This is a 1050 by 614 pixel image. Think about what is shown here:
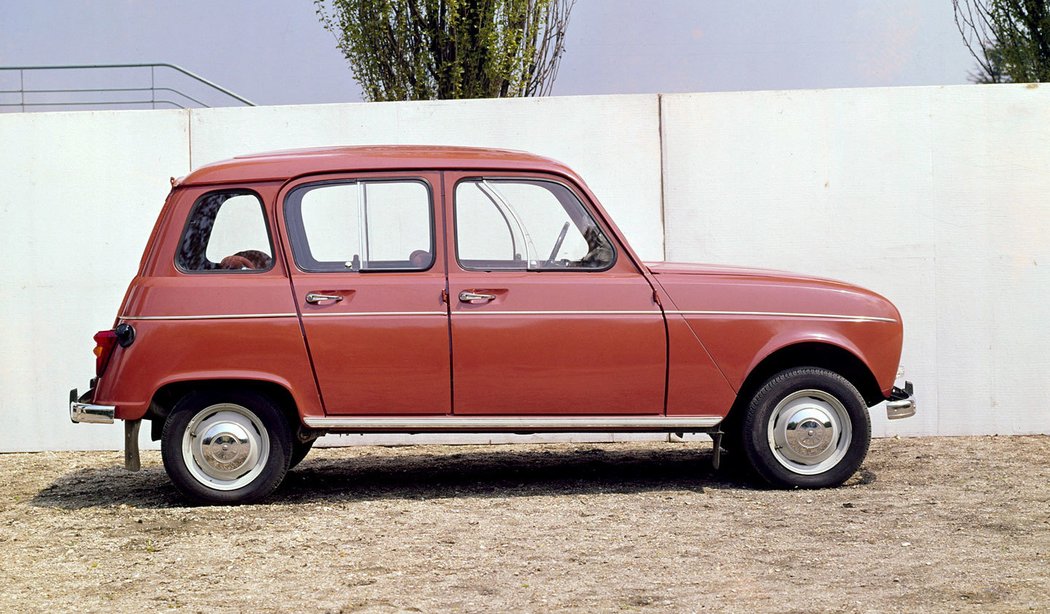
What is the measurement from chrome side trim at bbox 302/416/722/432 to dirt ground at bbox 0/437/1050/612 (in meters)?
0.41

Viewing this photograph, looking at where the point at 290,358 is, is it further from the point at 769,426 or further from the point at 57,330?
the point at 57,330

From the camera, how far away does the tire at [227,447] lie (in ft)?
21.4

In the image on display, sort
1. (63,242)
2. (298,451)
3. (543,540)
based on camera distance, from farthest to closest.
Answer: (63,242) → (298,451) → (543,540)

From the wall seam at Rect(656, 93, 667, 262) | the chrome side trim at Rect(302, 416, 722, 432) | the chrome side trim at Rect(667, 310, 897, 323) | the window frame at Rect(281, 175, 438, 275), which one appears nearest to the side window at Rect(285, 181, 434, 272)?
the window frame at Rect(281, 175, 438, 275)

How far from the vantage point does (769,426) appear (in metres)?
6.66

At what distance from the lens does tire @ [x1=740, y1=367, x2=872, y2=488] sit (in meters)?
6.64

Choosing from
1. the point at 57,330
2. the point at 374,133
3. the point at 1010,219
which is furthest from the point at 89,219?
the point at 1010,219

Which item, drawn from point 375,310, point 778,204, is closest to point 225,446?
point 375,310

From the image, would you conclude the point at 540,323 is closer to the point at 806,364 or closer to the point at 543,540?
the point at 543,540

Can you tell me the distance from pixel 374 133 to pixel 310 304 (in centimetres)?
327

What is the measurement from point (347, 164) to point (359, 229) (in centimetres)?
38

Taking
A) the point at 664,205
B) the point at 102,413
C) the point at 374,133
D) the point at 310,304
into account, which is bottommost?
the point at 102,413

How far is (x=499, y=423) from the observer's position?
6.56 metres

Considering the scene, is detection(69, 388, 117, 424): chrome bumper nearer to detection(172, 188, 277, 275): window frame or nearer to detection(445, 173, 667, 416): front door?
detection(172, 188, 277, 275): window frame
